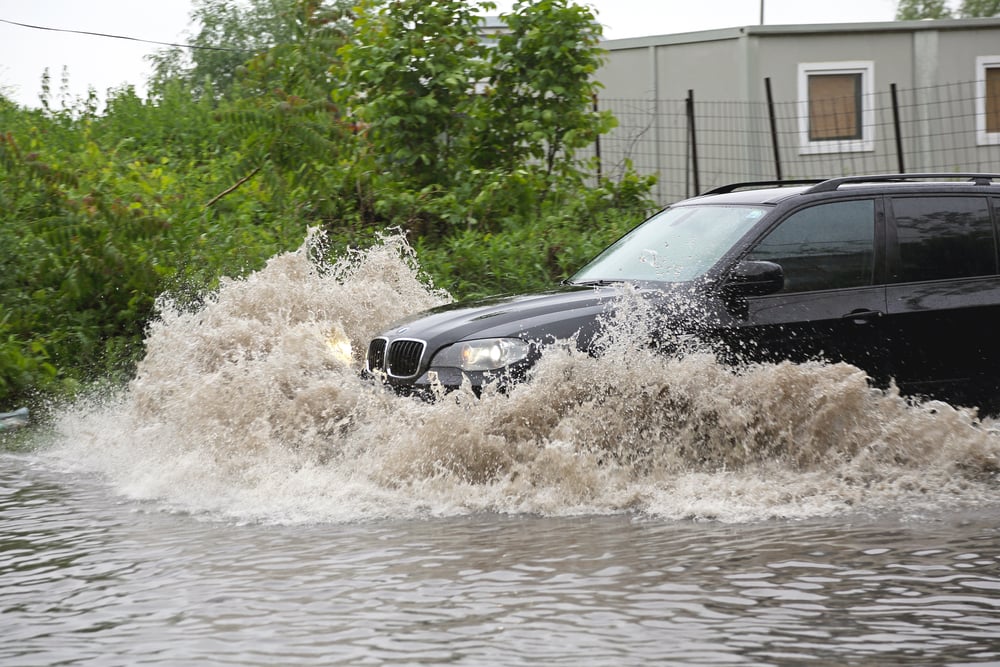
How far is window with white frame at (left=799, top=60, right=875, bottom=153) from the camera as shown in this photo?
18.7 meters

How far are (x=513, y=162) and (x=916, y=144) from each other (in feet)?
23.7

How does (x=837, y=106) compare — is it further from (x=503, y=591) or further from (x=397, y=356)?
(x=503, y=591)

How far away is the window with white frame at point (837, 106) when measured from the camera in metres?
18.7

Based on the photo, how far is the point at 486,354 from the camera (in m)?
7.32

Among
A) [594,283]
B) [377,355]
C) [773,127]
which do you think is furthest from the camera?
[773,127]

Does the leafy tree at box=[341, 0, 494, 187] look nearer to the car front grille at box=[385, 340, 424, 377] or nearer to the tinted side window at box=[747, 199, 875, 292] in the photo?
the car front grille at box=[385, 340, 424, 377]

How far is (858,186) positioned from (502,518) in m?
3.29

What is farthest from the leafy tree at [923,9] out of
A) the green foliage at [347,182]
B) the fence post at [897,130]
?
the green foliage at [347,182]

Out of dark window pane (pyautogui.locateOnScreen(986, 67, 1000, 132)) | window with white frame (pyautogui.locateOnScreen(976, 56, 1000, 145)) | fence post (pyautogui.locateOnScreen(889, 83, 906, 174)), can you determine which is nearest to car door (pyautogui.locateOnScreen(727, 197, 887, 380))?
fence post (pyautogui.locateOnScreen(889, 83, 906, 174))

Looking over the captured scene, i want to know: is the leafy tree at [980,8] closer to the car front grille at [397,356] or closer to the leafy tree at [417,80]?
the leafy tree at [417,80]

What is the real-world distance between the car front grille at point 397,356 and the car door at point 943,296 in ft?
9.18

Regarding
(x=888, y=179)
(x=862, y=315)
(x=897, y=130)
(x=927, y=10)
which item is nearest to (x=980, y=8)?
(x=927, y=10)

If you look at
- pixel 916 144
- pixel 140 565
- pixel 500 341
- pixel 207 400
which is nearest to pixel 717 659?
pixel 140 565

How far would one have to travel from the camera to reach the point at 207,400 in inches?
339
